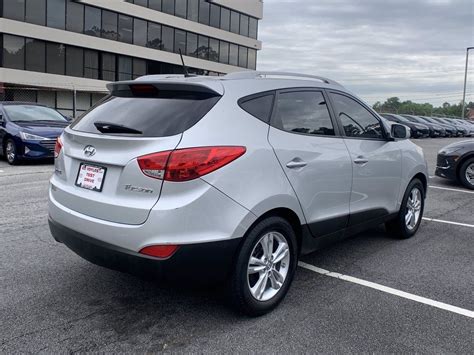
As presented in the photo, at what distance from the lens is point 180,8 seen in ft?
133

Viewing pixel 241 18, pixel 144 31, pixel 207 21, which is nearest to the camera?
pixel 144 31

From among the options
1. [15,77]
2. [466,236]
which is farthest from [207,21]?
[466,236]

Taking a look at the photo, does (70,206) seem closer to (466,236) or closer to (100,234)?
(100,234)

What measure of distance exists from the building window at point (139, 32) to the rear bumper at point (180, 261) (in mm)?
36588

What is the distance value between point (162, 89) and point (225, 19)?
142 feet

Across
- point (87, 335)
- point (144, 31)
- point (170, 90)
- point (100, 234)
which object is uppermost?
point (144, 31)

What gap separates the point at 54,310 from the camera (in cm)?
352

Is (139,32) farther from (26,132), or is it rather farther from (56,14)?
(26,132)

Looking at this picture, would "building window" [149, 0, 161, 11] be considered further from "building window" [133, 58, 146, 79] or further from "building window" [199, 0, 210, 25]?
"building window" [199, 0, 210, 25]

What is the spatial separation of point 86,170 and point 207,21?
42020 millimetres

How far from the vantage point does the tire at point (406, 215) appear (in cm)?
546

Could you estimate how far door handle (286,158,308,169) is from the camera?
3.59 meters

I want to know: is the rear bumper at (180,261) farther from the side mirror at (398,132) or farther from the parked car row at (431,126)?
the parked car row at (431,126)

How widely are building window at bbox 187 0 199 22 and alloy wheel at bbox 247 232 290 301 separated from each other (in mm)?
40620
